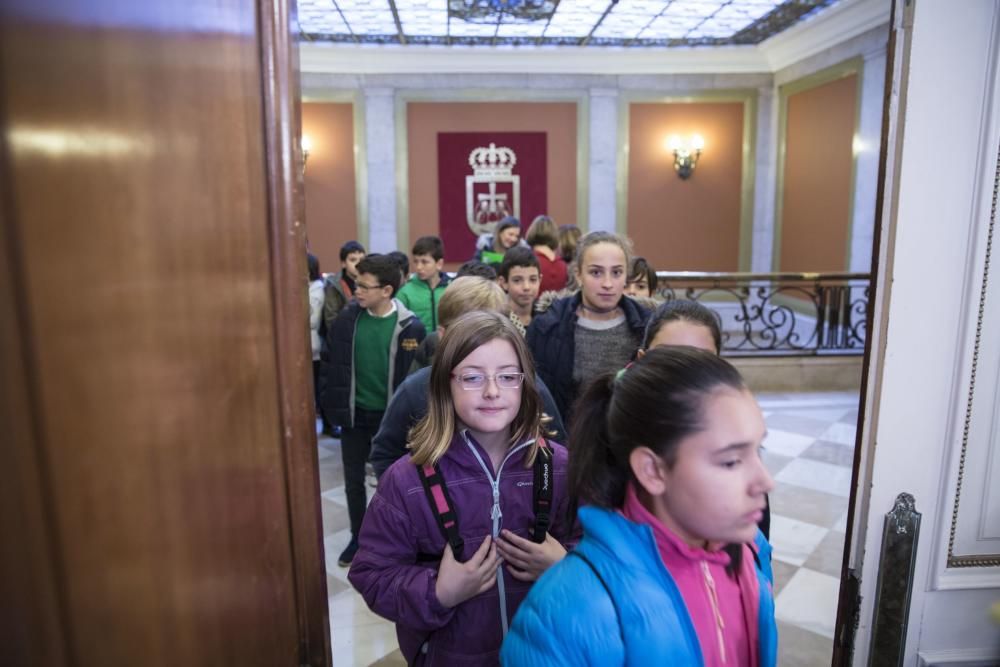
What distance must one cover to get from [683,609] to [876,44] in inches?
312

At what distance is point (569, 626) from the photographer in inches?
39.1

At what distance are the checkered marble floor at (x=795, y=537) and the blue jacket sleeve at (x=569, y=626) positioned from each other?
1.76m

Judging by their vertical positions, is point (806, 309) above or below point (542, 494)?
below

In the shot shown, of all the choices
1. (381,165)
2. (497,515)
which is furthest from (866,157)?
(497,515)

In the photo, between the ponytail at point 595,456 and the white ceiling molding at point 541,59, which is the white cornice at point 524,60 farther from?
the ponytail at point 595,456

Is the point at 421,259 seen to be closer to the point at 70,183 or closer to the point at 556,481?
the point at 556,481

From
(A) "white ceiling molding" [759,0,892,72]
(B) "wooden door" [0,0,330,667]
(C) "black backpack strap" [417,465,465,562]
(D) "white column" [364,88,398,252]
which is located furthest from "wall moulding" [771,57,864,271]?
(B) "wooden door" [0,0,330,667]

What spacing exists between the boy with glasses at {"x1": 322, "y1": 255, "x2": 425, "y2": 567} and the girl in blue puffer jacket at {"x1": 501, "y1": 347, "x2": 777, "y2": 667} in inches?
83.5

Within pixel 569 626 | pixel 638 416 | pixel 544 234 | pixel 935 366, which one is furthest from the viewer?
pixel 544 234

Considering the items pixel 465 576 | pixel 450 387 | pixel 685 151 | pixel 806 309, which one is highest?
pixel 685 151

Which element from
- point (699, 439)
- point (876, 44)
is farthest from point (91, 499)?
point (876, 44)

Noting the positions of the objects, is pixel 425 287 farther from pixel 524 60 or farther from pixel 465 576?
pixel 524 60

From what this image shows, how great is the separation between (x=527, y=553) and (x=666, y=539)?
46cm

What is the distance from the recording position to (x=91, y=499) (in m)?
0.41
